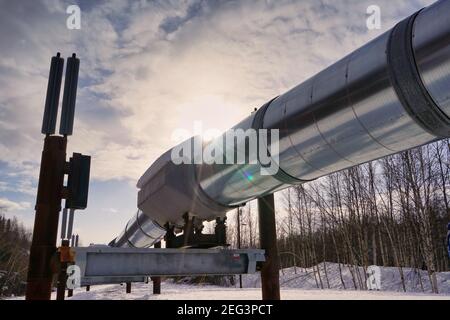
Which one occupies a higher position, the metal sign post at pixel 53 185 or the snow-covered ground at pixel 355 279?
the metal sign post at pixel 53 185

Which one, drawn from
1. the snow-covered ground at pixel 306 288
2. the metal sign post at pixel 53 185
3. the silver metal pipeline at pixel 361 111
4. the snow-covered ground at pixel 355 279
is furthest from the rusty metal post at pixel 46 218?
the snow-covered ground at pixel 355 279

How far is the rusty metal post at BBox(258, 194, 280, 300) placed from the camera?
→ 5.50m

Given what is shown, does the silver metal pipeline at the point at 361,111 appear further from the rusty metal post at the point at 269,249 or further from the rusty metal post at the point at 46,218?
the rusty metal post at the point at 46,218

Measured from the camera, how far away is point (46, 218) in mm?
4367

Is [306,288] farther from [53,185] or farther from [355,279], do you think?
[53,185]

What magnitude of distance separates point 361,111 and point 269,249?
309 cm

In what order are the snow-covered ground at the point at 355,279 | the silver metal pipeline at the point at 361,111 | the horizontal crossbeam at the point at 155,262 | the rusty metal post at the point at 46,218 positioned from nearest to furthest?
the silver metal pipeline at the point at 361,111 < the rusty metal post at the point at 46,218 < the horizontal crossbeam at the point at 155,262 < the snow-covered ground at the point at 355,279

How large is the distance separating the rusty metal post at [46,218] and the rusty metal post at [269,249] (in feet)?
9.59

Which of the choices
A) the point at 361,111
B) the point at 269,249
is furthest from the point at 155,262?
the point at 361,111

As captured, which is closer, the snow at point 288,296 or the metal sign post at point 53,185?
the metal sign post at point 53,185

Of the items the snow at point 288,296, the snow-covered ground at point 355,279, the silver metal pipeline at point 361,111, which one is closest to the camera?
the silver metal pipeline at point 361,111

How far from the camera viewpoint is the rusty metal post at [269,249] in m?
5.50
